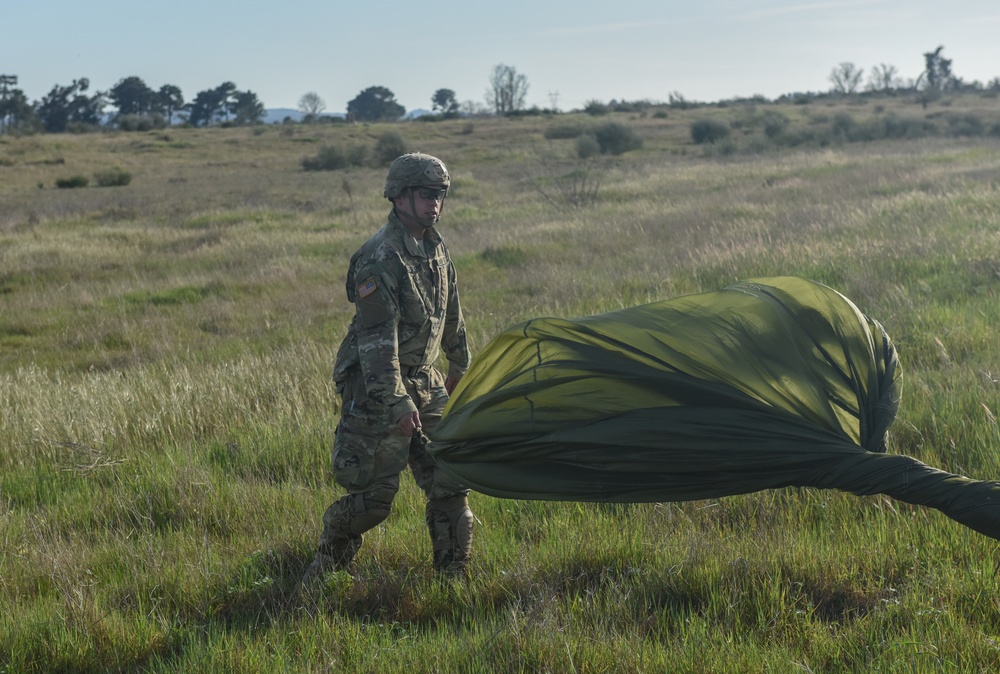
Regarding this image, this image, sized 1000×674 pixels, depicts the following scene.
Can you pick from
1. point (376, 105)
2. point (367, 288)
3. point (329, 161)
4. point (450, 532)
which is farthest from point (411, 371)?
point (376, 105)

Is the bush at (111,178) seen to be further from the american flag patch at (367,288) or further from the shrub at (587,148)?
→ the american flag patch at (367,288)

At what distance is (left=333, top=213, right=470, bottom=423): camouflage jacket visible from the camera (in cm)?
358

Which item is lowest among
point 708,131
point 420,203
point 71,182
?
point 420,203

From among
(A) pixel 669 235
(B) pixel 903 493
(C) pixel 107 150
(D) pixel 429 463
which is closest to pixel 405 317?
(D) pixel 429 463

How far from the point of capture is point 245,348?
927cm

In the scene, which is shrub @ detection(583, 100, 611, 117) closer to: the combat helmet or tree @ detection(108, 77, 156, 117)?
tree @ detection(108, 77, 156, 117)

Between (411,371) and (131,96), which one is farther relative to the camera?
(131,96)

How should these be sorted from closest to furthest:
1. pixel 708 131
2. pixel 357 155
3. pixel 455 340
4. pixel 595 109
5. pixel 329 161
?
pixel 455 340 < pixel 329 161 < pixel 357 155 < pixel 708 131 < pixel 595 109

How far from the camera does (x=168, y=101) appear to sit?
321 ft

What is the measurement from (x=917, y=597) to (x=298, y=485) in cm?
304

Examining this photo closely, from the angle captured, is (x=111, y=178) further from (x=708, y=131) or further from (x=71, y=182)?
(x=708, y=131)

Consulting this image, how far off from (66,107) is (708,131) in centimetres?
6582

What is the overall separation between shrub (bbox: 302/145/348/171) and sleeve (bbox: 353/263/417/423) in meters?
34.7

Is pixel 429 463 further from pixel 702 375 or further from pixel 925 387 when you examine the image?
pixel 925 387
